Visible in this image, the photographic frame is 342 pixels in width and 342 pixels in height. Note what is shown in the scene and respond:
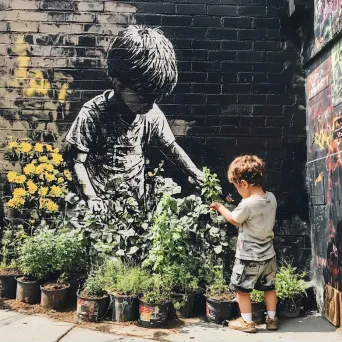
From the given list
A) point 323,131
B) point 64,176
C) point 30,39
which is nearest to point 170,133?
point 64,176

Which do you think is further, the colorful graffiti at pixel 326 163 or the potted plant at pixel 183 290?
the potted plant at pixel 183 290

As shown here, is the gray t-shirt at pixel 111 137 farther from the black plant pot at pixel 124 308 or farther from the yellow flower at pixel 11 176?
the black plant pot at pixel 124 308

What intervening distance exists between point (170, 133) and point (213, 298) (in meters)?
1.87

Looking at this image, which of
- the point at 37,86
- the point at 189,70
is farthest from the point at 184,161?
the point at 37,86

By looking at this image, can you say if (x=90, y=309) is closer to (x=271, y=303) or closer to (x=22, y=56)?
(x=271, y=303)

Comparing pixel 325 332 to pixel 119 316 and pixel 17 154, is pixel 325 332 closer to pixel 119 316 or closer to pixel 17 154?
pixel 119 316

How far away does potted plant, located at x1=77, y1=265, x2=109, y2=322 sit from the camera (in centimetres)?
369

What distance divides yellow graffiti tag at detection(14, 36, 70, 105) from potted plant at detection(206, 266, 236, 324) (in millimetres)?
2650

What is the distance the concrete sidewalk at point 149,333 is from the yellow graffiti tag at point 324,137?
168 cm

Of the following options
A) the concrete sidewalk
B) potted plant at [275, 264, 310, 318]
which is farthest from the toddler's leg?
potted plant at [275, 264, 310, 318]

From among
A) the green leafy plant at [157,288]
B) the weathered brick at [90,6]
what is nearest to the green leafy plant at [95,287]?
the green leafy plant at [157,288]

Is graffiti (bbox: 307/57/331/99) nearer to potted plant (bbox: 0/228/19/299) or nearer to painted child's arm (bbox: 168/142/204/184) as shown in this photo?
painted child's arm (bbox: 168/142/204/184)

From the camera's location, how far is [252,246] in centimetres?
354

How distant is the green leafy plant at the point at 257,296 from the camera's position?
149 inches
